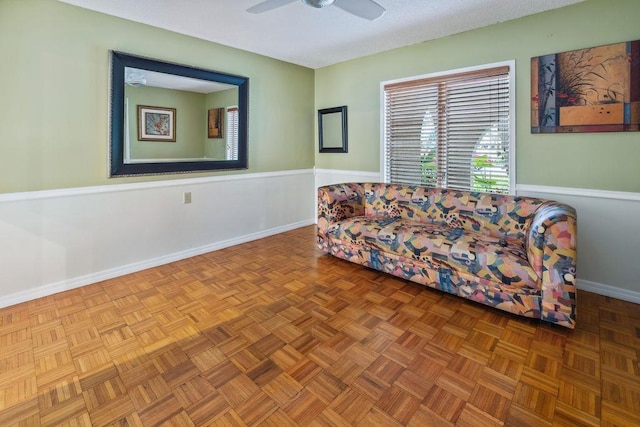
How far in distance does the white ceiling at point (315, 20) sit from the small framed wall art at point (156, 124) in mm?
805

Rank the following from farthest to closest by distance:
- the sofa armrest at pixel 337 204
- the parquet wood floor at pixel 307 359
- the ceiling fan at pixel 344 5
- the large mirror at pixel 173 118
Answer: the sofa armrest at pixel 337 204
the large mirror at pixel 173 118
the ceiling fan at pixel 344 5
the parquet wood floor at pixel 307 359

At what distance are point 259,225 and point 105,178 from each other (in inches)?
74.1

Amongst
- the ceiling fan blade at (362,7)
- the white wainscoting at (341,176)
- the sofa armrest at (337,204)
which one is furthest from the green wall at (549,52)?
the sofa armrest at (337,204)

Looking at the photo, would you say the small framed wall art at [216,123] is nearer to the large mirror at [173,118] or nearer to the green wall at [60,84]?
the large mirror at [173,118]

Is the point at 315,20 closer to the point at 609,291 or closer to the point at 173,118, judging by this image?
the point at 173,118

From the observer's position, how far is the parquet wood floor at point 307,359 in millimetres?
1546

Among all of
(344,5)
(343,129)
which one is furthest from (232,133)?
(344,5)

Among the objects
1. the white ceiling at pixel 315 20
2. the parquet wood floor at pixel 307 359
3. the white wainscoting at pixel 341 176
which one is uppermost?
the white ceiling at pixel 315 20

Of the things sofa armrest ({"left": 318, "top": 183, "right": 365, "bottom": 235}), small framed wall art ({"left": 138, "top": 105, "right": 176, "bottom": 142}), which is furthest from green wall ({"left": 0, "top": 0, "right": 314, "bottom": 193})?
sofa armrest ({"left": 318, "top": 183, "right": 365, "bottom": 235})

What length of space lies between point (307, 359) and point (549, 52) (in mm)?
3196

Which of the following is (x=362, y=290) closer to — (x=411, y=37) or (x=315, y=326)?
(x=315, y=326)

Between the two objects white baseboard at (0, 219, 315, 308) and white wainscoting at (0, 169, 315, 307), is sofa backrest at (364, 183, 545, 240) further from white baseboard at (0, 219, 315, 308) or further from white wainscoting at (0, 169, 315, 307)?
white baseboard at (0, 219, 315, 308)

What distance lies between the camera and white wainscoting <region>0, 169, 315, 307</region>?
2.68 metres

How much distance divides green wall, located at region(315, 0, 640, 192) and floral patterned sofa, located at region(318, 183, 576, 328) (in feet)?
1.70
